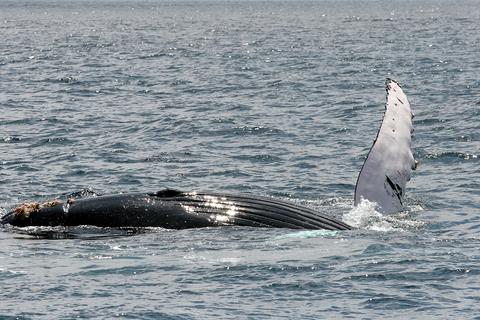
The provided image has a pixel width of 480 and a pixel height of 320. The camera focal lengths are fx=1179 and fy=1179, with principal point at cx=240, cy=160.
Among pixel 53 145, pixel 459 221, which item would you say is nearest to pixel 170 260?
pixel 459 221

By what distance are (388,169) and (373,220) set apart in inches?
43.1

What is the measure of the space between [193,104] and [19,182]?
15478 mm

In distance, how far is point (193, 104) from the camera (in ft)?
130

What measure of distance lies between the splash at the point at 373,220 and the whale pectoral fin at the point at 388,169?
11cm

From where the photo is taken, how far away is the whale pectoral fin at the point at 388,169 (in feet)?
62.5

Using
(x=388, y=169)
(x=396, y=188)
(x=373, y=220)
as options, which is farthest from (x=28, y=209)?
(x=396, y=188)

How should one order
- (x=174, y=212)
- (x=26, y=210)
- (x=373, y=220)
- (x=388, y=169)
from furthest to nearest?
(x=388, y=169) < (x=373, y=220) < (x=26, y=210) < (x=174, y=212)

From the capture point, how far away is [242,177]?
990 inches

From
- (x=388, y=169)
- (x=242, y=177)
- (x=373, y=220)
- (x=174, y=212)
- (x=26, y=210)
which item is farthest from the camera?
(x=242, y=177)

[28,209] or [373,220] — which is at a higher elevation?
[28,209]

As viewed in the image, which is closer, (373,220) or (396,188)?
(373,220)

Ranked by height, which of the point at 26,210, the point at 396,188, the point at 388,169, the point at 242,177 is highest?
the point at 388,169

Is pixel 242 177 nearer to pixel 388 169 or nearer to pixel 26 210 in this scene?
pixel 388 169

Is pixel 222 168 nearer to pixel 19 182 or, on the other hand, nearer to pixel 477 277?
pixel 19 182
